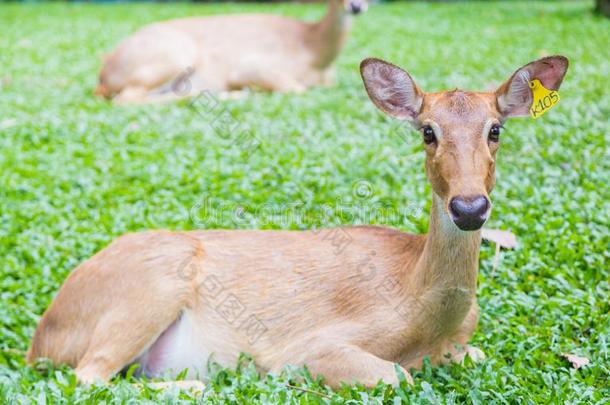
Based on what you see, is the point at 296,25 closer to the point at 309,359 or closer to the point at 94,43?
the point at 94,43

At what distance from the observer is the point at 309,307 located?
14.8ft

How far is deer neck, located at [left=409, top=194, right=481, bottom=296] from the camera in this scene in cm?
400

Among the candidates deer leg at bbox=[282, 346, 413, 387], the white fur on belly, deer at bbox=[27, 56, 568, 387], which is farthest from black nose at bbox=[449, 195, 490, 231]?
the white fur on belly

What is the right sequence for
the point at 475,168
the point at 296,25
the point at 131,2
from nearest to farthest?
the point at 475,168 < the point at 296,25 < the point at 131,2

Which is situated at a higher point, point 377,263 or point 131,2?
point 131,2

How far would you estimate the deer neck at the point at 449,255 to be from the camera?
400cm

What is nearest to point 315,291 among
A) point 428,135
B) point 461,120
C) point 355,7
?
point 428,135

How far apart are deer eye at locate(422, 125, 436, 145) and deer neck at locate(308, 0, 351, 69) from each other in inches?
271

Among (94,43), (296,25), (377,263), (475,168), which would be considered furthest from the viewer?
(94,43)

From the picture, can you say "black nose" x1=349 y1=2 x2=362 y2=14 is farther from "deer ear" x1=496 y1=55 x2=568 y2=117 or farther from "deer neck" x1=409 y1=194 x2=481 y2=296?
"deer neck" x1=409 y1=194 x2=481 y2=296

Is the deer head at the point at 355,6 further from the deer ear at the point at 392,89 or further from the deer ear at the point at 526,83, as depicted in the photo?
the deer ear at the point at 526,83

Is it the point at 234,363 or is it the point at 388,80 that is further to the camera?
the point at 234,363

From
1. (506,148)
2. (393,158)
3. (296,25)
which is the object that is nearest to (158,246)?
(393,158)

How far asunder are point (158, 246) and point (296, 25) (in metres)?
7.13
